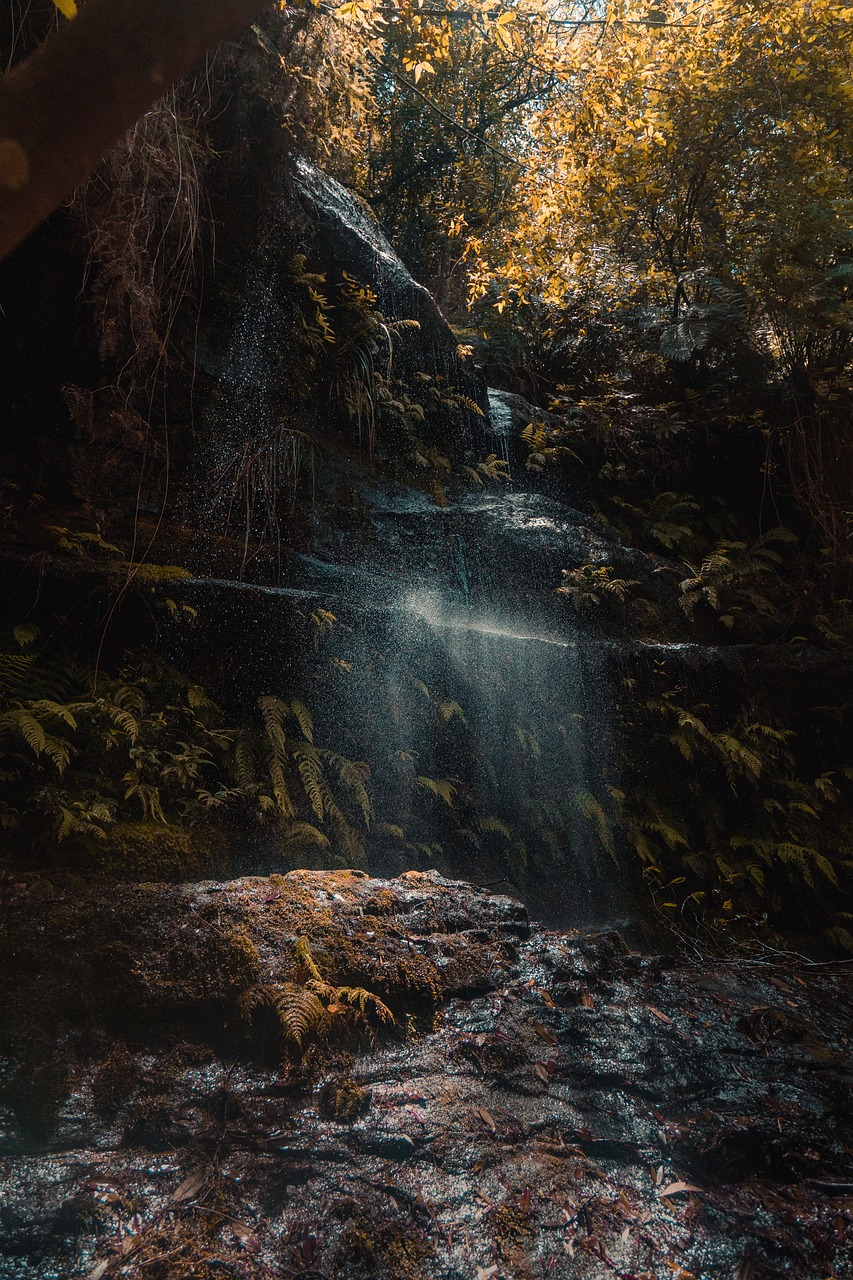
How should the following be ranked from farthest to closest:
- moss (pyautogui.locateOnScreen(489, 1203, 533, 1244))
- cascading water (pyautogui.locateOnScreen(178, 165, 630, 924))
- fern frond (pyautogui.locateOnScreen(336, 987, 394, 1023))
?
cascading water (pyautogui.locateOnScreen(178, 165, 630, 924)) < fern frond (pyautogui.locateOnScreen(336, 987, 394, 1023)) < moss (pyautogui.locateOnScreen(489, 1203, 533, 1244))

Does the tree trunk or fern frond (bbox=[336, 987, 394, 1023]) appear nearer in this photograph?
the tree trunk

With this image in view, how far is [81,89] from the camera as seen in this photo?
55.4 inches

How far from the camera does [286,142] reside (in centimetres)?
666

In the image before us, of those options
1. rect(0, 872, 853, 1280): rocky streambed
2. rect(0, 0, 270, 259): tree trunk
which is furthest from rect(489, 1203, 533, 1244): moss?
rect(0, 0, 270, 259): tree trunk

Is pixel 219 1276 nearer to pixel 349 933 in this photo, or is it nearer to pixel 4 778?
pixel 349 933

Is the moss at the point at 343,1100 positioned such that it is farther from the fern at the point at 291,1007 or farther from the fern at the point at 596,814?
the fern at the point at 596,814

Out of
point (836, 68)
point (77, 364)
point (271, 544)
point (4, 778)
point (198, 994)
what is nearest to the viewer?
point (198, 994)

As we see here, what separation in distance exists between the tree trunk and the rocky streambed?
2339 mm

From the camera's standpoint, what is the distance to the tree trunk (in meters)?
1.38

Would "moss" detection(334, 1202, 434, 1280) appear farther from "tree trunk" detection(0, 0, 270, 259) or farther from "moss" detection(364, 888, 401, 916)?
"tree trunk" detection(0, 0, 270, 259)

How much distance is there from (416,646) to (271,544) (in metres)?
1.80

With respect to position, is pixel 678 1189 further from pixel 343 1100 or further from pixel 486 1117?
pixel 343 1100

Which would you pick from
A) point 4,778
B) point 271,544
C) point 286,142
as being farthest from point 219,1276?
point 286,142

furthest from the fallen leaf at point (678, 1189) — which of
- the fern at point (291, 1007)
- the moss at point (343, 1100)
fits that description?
the fern at point (291, 1007)
